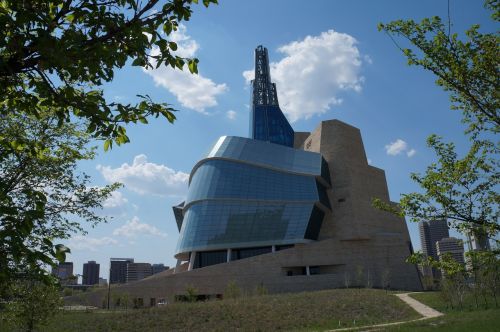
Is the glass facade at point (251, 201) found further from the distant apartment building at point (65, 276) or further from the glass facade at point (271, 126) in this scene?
the distant apartment building at point (65, 276)

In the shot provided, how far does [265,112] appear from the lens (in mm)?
115312

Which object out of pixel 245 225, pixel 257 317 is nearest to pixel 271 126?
pixel 245 225

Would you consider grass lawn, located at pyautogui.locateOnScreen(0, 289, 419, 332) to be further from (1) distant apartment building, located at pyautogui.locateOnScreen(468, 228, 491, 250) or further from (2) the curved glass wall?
(2) the curved glass wall

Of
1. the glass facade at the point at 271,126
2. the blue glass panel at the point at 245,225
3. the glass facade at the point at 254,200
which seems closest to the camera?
the blue glass panel at the point at 245,225

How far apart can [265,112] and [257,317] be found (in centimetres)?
9111

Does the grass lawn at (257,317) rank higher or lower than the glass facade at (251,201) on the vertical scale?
lower

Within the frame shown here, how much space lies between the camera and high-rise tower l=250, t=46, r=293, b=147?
112875mm

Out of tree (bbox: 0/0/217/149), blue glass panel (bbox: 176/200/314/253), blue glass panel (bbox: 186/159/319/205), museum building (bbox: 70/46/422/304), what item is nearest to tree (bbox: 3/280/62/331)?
tree (bbox: 0/0/217/149)

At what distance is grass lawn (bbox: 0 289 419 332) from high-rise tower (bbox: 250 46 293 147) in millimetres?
81146

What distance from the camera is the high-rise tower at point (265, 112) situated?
370 ft

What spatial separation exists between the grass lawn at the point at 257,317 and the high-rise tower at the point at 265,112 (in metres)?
81.1

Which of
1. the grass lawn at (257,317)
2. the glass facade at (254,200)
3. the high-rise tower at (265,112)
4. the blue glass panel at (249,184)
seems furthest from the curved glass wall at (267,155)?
the high-rise tower at (265,112)

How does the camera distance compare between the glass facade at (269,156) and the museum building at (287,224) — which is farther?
the glass facade at (269,156)

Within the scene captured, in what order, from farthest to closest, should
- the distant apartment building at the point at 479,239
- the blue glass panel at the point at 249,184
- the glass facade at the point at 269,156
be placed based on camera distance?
the glass facade at the point at 269,156 < the blue glass panel at the point at 249,184 < the distant apartment building at the point at 479,239
